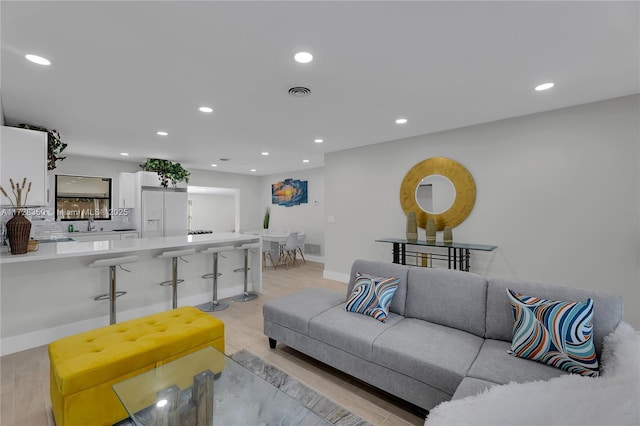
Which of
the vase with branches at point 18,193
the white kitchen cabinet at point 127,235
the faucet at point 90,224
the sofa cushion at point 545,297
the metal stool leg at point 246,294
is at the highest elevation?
the vase with branches at point 18,193

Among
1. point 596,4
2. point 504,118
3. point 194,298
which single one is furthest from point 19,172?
point 504,118

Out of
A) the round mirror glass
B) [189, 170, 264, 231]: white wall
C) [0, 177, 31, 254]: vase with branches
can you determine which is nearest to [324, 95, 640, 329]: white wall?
the round mirror glass

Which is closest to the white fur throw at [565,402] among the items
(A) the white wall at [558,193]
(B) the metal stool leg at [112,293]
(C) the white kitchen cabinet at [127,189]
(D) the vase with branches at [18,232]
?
(A) the white wall at [558,193]

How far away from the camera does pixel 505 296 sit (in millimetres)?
1998

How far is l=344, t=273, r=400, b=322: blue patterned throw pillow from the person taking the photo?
2.34 metres

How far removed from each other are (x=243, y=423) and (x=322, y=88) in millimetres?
2506

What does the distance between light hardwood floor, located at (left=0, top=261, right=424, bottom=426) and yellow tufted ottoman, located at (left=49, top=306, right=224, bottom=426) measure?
1.24 ft

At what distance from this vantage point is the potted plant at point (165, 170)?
19.2 ft

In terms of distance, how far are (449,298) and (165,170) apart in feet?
19.2

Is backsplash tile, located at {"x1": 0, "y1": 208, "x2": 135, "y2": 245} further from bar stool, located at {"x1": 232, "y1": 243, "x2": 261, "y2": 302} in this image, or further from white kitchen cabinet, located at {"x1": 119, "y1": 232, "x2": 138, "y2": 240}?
bar stool, located at {"x1": 232, "y1": 243, "x2": 261, "y2": 302}

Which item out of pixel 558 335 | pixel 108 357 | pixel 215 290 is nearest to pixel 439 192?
pixel 558 335

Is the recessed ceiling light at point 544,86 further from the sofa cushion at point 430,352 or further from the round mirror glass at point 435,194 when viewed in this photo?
the sofa cushion at point 430,352

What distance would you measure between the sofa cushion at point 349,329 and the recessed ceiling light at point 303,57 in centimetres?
202

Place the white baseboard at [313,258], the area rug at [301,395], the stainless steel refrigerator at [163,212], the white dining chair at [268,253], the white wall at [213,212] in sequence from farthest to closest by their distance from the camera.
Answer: the white wall at [213,212] → the white baseboard at [313,258] → the white dining chair at [268,253] → the stainless steel refrigerator at [163,212] → the area rug at [301,395]
